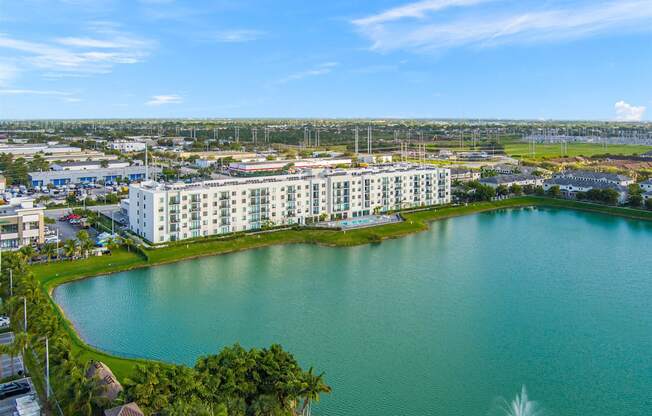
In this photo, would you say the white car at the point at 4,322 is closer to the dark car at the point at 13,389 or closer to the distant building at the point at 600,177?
the dark car at the point at 13,389

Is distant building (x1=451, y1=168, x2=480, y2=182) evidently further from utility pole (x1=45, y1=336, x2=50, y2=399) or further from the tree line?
utility pole (x1=45, y1=336, x2=50, y2=399)

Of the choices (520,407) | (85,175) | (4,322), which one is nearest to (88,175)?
(85,175)

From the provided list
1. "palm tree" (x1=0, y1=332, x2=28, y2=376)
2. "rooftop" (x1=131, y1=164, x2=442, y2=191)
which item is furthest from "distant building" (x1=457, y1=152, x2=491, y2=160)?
"palm tree" (x1=0, y1=332, x2=28, y2=376)

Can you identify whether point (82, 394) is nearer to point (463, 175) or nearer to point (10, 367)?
point (10, 367)

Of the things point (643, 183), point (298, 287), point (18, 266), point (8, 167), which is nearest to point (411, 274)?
point (298, 287)

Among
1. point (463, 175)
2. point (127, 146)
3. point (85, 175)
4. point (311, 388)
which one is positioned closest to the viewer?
point (311, 388)

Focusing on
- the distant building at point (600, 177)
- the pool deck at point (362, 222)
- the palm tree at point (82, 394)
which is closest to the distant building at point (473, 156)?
the distant building at point (600, 177)

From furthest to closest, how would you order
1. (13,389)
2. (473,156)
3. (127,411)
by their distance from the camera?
1. (473,156)
2. (13,389)
3. (127,411)
